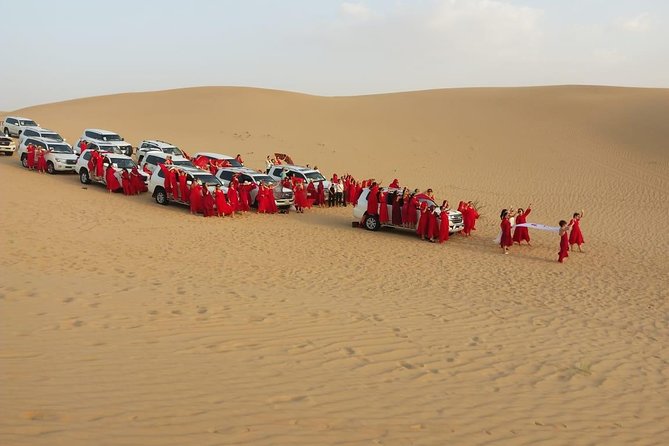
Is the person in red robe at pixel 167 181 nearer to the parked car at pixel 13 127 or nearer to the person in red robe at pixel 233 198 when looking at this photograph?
the person in red robe at pixel 233 198

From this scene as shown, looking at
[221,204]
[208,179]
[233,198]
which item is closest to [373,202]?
[233,198]

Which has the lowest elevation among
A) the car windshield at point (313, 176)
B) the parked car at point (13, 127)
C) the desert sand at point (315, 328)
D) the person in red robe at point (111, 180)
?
the desert sand at point (315, 328)

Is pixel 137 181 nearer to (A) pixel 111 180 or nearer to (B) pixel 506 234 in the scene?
(A) pixel 111 180

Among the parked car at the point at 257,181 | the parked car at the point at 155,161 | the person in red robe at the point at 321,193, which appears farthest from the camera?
the parked car at the point at 155,161

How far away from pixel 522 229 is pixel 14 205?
15422mm

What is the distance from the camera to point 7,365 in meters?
6.01

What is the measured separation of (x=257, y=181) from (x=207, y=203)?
9.85 ft

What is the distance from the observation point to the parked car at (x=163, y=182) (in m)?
20.7

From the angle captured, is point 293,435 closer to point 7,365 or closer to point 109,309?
point 7,365

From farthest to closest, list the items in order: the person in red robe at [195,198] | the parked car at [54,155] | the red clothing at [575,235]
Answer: the parked car at [54,155] → the person in red robe at [195,198] → the red clothing at [575,235]

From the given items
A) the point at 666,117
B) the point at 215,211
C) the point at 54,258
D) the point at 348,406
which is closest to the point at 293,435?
the point at 348,406

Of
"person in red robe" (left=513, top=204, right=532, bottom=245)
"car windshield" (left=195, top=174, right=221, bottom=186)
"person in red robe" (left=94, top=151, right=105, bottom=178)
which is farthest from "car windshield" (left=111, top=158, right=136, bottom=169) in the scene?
"person in red robe" (left=513, top=204, right=532, bottom=245)

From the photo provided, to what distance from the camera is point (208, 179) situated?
2108 cm

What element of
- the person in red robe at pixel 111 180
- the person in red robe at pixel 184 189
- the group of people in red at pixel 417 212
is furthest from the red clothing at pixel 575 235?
the person in red robe at pixel 111 180
